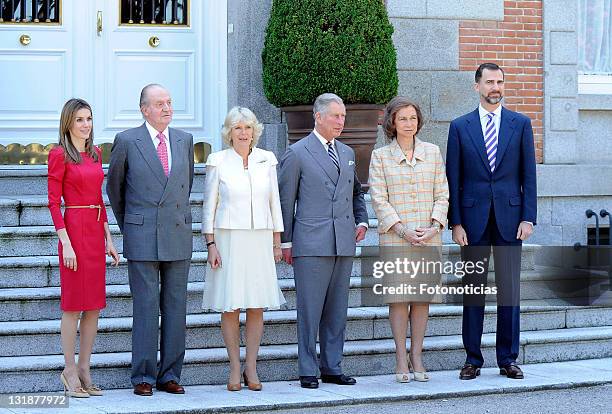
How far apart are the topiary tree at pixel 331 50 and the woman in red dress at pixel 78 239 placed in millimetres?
2738

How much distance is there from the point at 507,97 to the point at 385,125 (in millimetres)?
3483

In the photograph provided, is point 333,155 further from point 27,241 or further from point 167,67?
point 167,67

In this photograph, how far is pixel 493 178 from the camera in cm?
811

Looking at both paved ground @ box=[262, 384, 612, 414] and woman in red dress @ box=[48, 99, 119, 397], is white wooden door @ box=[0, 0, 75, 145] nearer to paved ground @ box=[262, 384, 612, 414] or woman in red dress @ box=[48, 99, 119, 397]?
woman in red dress @ box=[48, 99, 119, 397]

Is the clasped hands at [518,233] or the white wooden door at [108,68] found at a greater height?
the white wooden door at [108,68]

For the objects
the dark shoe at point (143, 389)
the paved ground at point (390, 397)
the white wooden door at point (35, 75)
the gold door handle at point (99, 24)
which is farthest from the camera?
the gold door handle at point (99, 24)

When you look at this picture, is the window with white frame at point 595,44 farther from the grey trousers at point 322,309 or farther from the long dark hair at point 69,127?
the long dark hair at point 69,127

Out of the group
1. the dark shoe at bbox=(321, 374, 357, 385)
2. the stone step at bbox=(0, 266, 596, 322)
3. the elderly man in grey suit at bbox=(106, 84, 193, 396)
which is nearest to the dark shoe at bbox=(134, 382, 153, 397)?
the elderly man in grey suit at bbox=(106, 84, 193, 396)

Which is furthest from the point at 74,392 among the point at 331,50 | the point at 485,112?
the point at 331,50

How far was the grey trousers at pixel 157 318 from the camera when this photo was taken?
24.3 feet

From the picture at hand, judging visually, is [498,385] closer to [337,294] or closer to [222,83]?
[337,294]

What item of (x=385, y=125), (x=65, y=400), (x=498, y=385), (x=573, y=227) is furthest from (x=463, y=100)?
(x=65, y=400)

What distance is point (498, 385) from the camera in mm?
7863

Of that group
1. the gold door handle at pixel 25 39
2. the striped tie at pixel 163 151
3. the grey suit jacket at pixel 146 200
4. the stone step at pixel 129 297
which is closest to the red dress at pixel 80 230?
the grey suit jacket at pixel 146 200
